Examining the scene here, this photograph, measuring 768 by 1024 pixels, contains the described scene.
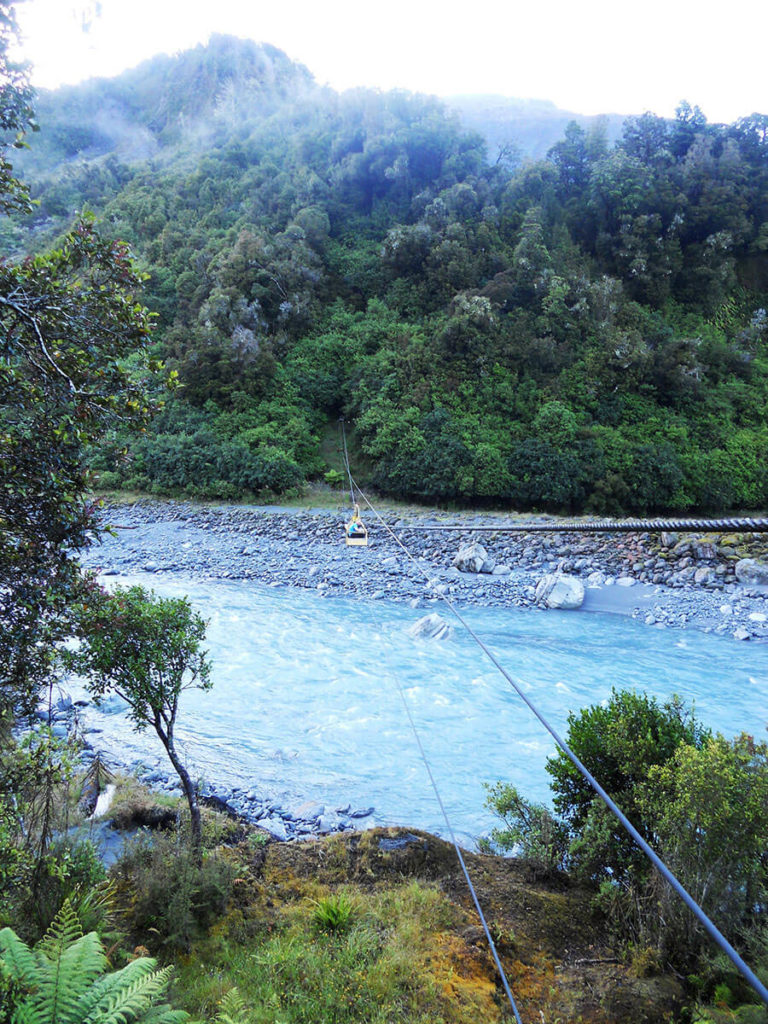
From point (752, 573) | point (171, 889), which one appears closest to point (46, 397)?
point (171, 889)

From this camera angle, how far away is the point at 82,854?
10.9 ft

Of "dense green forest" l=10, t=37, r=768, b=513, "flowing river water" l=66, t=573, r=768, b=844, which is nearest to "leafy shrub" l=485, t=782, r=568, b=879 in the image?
"flowing river water" l=66, t=573, r=768, b=844

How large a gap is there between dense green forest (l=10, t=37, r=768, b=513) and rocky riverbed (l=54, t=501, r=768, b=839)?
14.2ft

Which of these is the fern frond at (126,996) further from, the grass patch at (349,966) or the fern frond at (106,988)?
the grass patch at (349,966)

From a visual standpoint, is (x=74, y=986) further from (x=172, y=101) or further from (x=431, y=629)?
(x=172, y=101)

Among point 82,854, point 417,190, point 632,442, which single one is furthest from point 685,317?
point 82,854

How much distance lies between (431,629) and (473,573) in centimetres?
354

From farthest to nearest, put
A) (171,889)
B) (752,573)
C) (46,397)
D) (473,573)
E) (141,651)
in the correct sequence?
(473,573) < (752,573) < (141,651) < (171,889) < (46,397)

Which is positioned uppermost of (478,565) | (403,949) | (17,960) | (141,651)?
(141,651)

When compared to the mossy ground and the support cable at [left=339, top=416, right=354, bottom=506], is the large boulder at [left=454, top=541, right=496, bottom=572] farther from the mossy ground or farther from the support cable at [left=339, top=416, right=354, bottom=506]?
the mossy ground

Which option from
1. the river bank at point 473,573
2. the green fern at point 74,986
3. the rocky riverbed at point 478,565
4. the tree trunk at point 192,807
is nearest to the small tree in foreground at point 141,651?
the tree trunk at point 192,807

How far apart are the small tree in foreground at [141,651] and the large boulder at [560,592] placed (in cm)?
926

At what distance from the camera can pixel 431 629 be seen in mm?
10242

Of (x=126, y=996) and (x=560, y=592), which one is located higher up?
(x=126, y=996)
